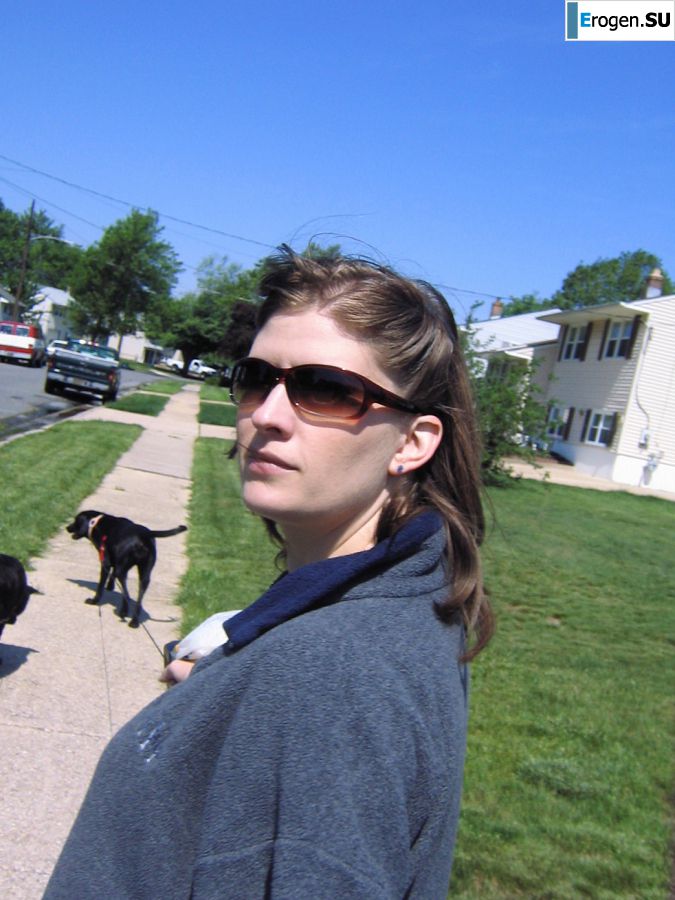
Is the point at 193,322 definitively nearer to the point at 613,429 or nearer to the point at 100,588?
the point at 613,429

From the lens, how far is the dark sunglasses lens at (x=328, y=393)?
1.53 meters

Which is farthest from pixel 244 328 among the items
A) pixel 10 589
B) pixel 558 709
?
pixel 558 709

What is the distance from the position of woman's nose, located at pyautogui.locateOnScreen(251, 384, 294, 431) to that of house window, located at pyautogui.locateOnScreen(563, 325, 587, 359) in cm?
3409

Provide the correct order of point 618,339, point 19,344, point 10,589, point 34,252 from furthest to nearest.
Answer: point 34,252 < point 19,344 < point 618,339 < point 10,589

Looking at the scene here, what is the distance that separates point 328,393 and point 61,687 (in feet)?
14.3

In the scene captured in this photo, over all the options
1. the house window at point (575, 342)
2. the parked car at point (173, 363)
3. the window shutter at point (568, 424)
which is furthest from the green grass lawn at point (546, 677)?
the parked car at point (173, 363)

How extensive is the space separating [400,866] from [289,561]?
0.63 metres

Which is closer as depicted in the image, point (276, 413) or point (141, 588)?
point (276, 413)

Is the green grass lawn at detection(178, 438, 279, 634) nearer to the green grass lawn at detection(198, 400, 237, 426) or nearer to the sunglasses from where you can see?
the sunglasses

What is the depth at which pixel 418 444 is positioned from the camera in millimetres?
1647

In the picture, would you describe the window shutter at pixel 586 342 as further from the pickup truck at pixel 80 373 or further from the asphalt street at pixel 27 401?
the asphalt street at pixel 27 401

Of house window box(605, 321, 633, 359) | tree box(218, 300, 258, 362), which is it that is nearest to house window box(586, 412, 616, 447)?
house window box(605, 321, 633, 359)

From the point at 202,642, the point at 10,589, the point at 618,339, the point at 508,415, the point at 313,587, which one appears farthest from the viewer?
the point at 618,339

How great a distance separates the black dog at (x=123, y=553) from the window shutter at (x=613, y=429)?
25914mm
